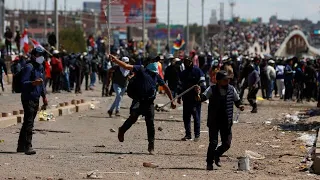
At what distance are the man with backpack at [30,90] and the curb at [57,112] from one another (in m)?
4.70

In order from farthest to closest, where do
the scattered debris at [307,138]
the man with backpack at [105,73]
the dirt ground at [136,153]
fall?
1. the man with backpack at [105,73]
2. the scattered debris at [307,138]
3. the dirt ground at [136,153]

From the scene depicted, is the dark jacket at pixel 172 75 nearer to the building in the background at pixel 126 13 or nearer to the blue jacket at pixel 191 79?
the blue jacket at pixel 191 79

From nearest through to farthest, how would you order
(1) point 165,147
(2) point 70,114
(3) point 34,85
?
1. (3) point 34,85
2. (1) point 165,147
3. (2) point 70,114

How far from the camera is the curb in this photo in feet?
61.7

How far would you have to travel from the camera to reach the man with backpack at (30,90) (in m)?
13.7

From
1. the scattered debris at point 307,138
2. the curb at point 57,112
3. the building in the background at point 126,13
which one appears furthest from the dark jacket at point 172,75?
the building in the background at point 126,13

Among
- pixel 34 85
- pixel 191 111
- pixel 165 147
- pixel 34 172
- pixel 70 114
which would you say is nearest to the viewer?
pixel 34 172

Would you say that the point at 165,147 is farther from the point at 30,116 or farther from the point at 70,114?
the point at 70,114

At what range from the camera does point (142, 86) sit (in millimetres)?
14328

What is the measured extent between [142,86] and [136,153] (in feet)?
3.61

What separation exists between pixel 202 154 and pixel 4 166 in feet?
12.1

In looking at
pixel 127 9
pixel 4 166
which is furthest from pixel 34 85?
pixel 127 9

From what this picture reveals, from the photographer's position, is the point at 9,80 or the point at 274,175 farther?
the point at 9,80

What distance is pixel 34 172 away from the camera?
38.3 ft
